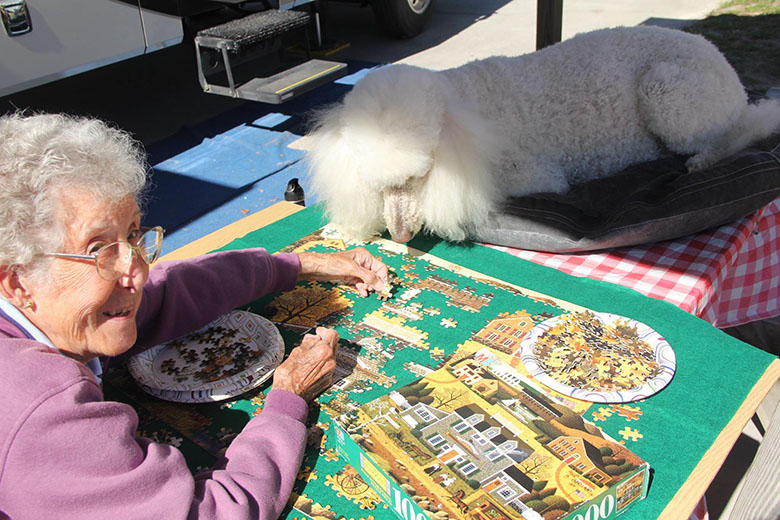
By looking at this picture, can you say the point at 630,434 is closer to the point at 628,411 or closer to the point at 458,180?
the point at 628,411

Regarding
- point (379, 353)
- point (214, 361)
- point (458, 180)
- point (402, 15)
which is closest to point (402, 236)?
point (458, 180)

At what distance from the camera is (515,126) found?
330cm

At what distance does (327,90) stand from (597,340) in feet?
18.8

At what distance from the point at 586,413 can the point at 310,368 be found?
2.61ft

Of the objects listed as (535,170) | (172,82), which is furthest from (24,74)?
(535,170)

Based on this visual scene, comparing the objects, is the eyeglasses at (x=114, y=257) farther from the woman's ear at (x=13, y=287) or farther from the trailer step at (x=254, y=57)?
the trailer step at (x=254, y=57)

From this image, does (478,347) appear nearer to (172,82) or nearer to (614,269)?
(614,269)

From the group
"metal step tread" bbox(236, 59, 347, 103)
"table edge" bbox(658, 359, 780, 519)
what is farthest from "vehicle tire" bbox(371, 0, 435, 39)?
"table edge" bbox(658, 359, 780, 519)

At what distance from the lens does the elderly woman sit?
117cm

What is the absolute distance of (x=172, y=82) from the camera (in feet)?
24.8

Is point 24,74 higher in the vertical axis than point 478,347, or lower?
higher

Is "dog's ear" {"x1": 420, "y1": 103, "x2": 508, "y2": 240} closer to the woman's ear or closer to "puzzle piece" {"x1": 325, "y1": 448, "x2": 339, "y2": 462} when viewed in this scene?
"puzzle piece" {"x1": 325, "y1": 448, "x2": 339, "y2": 462}

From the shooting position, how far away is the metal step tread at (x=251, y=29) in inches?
211

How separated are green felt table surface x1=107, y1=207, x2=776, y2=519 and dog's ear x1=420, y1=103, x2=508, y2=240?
0.77 ft
